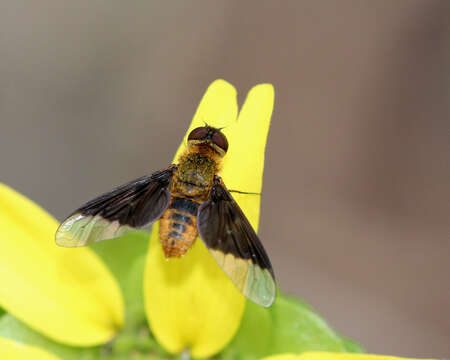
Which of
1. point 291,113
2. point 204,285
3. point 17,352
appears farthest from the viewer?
point 291,113

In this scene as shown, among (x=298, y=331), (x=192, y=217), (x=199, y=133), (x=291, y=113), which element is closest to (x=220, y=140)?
(x=199, y=133)

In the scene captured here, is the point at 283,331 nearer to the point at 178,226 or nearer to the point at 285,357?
the point at 285,357

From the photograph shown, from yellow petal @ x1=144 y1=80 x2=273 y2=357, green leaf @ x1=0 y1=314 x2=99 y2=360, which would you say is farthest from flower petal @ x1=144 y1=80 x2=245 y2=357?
green leaf @ x1=0 y1=314 x2=99 y2=360

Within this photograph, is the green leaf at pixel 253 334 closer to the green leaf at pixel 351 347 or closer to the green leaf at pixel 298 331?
the green leaf at pixel 298 331

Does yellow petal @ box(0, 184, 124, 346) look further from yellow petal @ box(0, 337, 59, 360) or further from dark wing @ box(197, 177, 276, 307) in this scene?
dark wing @ box(197, 177, 276, 307)

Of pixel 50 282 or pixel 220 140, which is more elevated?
pixel 220 140
